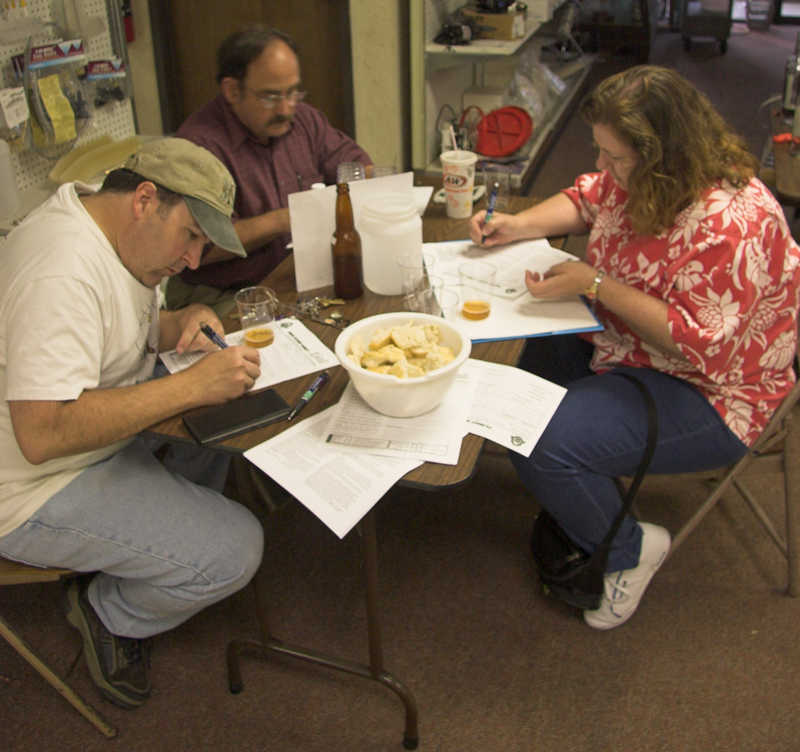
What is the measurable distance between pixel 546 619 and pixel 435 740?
1.48 feet

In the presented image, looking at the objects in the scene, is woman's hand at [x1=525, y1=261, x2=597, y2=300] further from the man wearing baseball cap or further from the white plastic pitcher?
the man wearing baseball cap

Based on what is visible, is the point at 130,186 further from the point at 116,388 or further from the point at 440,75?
the point at 440,75

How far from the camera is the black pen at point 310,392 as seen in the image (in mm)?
1430

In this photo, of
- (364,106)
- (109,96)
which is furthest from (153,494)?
(364,106)

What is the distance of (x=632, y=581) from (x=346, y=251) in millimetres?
1086

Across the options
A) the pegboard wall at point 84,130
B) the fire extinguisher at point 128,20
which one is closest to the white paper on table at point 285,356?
the pegboard wall at point 84,130

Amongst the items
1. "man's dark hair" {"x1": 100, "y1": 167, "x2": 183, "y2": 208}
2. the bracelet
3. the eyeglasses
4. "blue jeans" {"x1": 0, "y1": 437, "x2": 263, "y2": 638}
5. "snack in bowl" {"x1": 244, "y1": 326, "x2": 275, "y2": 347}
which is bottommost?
"blue jeans" {"x1": 0, "y1": 437, "x2": 263, "y2": 638}

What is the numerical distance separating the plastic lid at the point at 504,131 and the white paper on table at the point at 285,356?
2.45m

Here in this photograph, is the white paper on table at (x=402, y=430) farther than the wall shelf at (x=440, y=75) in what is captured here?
No

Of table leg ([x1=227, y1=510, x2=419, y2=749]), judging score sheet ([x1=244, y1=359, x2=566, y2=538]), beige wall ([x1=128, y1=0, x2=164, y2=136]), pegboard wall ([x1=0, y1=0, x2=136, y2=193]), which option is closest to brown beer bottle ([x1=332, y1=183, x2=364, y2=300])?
judging score sheet ([x1=244, y1=359, x2=566, y2=538])

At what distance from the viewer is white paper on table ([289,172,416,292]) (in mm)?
1745

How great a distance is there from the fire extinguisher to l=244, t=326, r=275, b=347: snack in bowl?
278 cm

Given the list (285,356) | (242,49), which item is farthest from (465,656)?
(242,49)

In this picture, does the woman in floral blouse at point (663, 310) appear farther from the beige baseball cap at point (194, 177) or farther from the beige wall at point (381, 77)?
the beige wall at point (381, 77)
